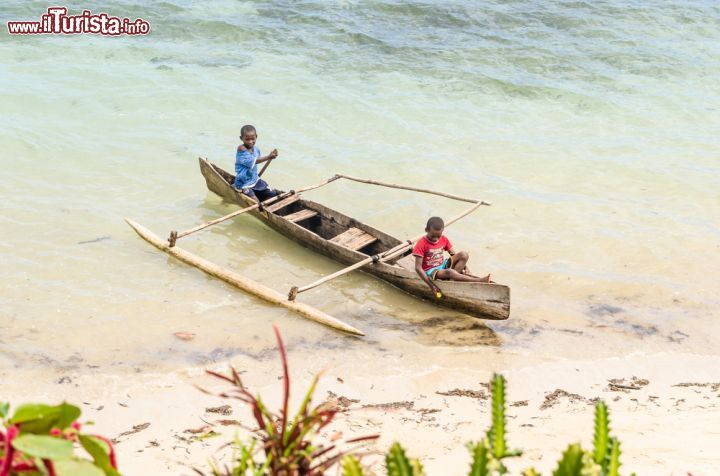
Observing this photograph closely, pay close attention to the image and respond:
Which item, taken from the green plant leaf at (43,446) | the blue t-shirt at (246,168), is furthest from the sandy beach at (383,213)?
the green plant leaf at (43,446)

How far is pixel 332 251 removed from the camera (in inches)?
356

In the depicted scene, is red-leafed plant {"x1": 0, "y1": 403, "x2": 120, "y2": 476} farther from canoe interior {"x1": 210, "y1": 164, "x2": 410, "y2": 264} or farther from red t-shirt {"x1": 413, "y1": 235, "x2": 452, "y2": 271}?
canoe interior {"x1": 210, "y1": 164, "x2": 410, "y2": 264}

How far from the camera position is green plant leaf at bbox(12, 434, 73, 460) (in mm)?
1454

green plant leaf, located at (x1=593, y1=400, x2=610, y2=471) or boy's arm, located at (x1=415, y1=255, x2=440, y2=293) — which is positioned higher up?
green plant leaf, located at (x1=593, y1=400, x2=610, y2=471)

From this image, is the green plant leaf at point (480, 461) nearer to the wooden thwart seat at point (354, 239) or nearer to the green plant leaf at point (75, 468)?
the green plant leaf at point (75, 468)

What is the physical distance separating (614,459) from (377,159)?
10.4m

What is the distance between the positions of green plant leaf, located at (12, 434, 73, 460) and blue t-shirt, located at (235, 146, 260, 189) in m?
8.78

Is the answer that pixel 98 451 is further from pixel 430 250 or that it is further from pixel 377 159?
pixel 377 159

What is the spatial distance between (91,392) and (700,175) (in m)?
9.75

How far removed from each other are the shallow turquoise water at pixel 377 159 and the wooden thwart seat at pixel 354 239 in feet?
1.34

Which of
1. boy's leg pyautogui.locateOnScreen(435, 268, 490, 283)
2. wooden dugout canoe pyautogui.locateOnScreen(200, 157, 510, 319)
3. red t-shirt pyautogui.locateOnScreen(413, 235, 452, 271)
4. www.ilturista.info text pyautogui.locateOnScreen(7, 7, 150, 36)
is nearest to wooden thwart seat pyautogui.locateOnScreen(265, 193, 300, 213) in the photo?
wooden dugout canoe pyautogui.locateOnScreen(200, 157, 510, 319)

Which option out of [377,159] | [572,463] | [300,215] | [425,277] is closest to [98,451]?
[572,463]

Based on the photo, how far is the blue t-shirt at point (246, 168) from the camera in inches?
399

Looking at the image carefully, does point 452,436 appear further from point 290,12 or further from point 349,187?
point 290,12
